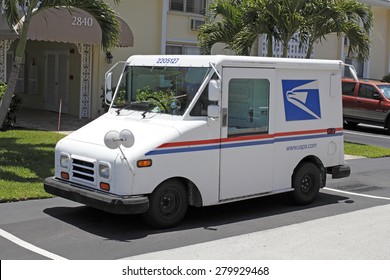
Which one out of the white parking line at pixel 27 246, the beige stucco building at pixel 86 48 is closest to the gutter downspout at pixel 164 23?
the beige stucco building at pixel 86 48

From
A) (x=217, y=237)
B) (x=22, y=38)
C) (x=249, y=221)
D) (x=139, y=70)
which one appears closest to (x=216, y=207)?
(x=249, y=221)

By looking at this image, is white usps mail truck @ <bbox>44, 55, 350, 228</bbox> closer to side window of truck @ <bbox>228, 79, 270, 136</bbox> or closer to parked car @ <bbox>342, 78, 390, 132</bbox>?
side window of truck @ <bbox>228, 79, 270, 136</bbox>

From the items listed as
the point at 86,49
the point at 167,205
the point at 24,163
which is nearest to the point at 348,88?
the point at 86,49

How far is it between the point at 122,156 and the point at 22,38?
18.1 feet

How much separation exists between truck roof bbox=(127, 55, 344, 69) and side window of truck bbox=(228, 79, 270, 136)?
0.81 feet

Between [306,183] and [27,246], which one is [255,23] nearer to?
[306,183]

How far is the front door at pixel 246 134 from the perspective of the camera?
305 inches

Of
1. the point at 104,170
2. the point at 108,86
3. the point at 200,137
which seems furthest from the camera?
the point at 108,86

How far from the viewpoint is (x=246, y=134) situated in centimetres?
799

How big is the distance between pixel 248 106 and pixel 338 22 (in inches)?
342

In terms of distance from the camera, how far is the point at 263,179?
8266 millimetres

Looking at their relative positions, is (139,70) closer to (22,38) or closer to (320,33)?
(22,38)

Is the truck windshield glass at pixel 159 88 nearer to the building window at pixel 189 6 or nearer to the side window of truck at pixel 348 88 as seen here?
the building window at pixel 189 6

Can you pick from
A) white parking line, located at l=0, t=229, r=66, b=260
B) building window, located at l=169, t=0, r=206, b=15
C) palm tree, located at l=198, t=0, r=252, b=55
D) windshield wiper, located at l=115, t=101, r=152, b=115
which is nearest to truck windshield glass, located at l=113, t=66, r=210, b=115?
windshield wiper, located at l=115, t=101, r=152, b=115
